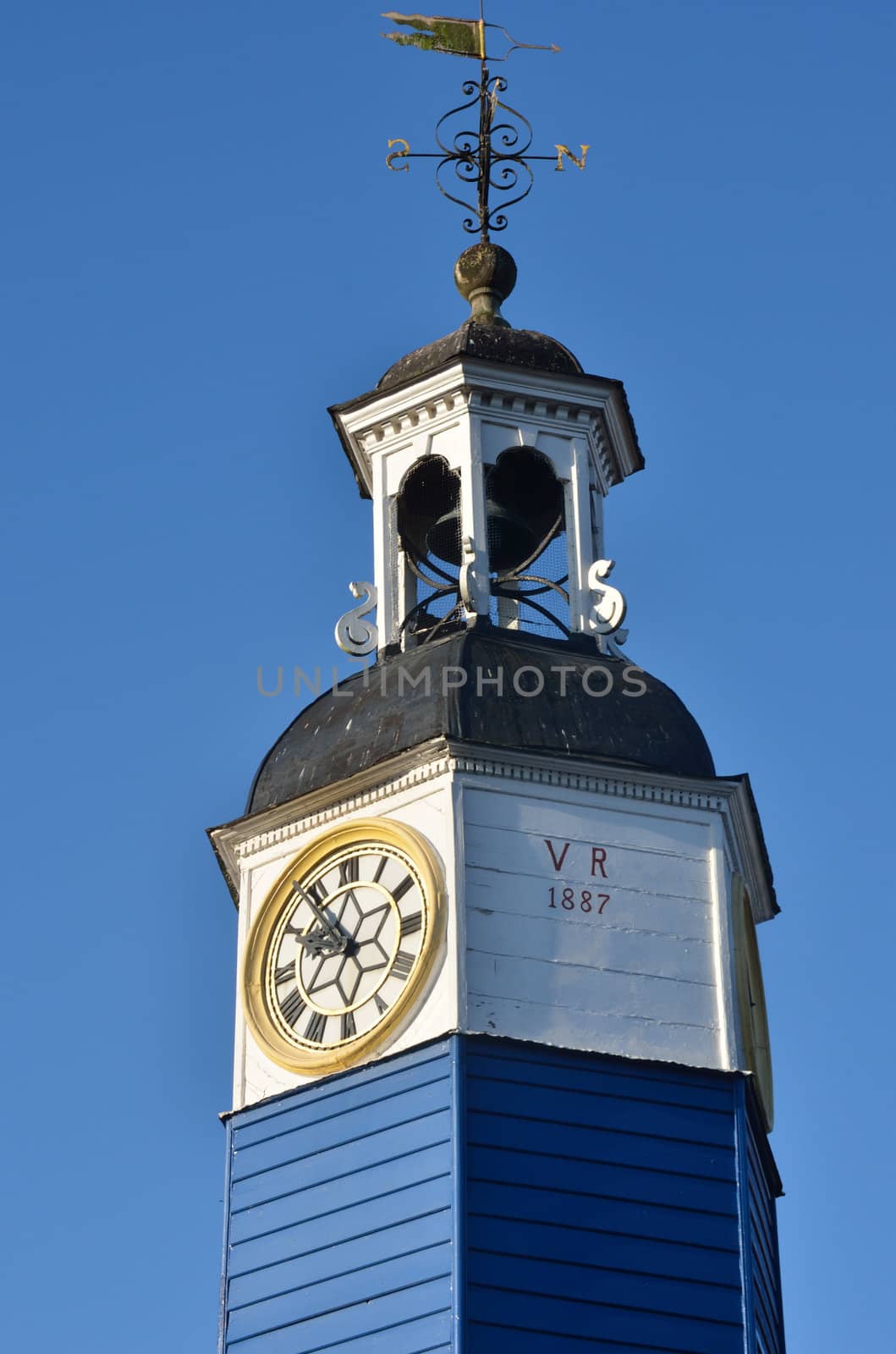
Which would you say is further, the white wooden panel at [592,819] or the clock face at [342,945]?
the white wooden panel at [592,819]

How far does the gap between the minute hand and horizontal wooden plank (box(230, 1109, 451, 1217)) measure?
208cm

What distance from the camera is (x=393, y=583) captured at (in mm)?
34469

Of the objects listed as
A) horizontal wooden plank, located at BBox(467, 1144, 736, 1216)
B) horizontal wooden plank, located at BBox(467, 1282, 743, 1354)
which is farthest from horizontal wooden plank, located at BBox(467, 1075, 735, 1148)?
horizontal wooden plank, located at BBox(467, 1282, 743, 1354)

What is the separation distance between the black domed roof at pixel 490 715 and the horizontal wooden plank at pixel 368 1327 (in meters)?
5.21

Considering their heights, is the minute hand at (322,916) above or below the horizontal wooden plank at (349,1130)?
above

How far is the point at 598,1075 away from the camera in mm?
29500

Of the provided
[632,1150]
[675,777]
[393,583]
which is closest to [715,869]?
[675,777]

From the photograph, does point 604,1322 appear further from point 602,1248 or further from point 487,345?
point 487,345

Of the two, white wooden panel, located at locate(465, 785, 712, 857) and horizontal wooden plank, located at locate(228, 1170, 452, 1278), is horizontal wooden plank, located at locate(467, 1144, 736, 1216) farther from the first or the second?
white wooden panel, located at locate(465, 785, 712, 857)

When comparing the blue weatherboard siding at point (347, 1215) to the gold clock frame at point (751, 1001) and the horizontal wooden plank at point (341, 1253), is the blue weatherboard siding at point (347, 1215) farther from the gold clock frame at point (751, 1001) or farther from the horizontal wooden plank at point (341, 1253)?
the gold clock frame at point (751, 1001)

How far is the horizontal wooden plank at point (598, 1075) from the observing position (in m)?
29.3

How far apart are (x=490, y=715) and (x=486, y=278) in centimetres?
699

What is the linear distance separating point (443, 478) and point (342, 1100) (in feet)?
25.5

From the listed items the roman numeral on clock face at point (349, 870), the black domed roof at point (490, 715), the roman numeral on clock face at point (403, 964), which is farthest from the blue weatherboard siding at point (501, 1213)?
the black domed roof at point (490, 715)
